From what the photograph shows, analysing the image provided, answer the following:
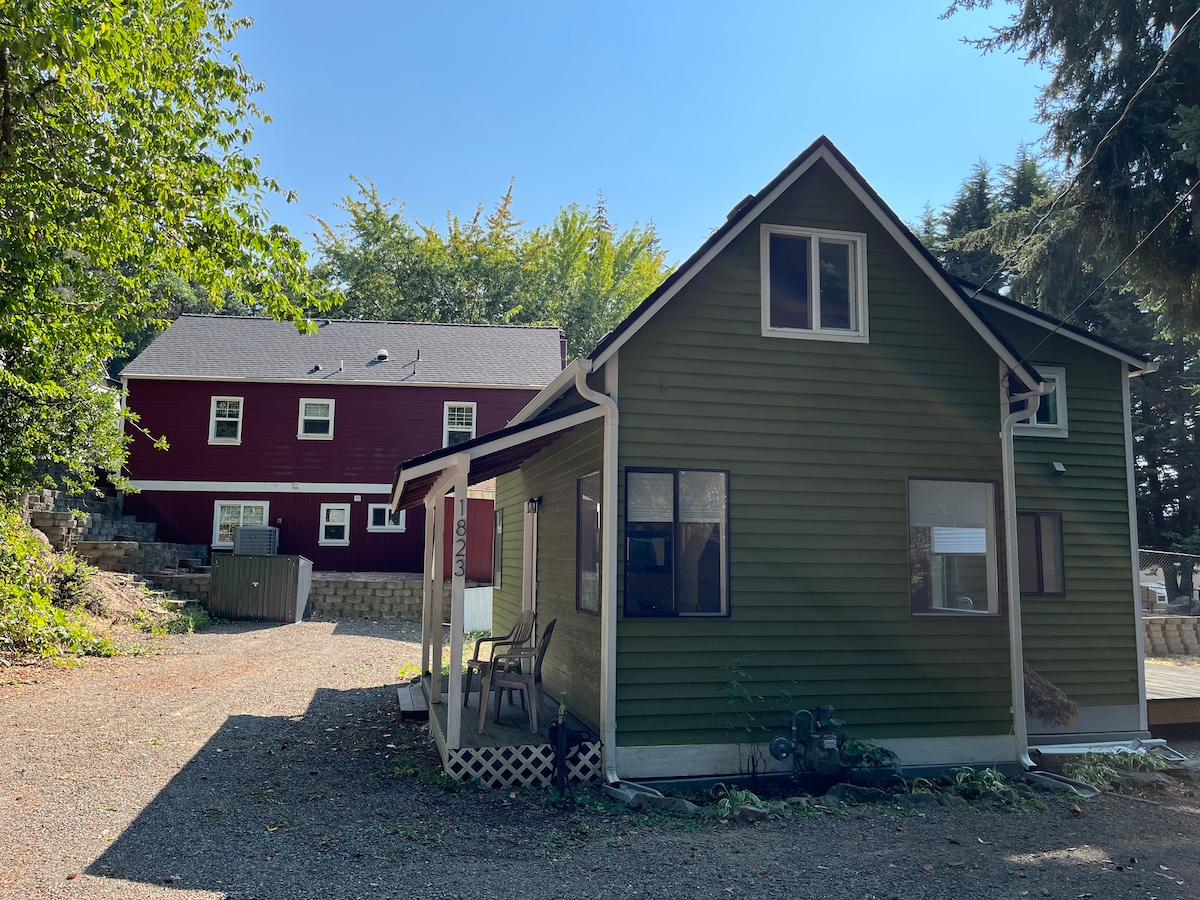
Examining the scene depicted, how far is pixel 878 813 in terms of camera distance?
21.2 ft

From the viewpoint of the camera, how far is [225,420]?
22047mm

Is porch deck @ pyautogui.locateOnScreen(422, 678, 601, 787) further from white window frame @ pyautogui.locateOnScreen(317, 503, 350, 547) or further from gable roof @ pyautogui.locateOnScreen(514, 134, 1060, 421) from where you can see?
white window frame @ pyautogui.locateOnScreen(317, 503, 350, 547)

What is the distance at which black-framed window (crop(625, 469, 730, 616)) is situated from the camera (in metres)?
7.29

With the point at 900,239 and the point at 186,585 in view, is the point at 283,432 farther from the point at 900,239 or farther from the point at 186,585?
the point at 900,239

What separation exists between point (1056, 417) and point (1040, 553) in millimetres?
1614

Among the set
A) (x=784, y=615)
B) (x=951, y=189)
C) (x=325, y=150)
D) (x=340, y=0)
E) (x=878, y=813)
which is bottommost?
(x=878, y=813)

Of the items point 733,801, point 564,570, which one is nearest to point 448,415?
point 564,570

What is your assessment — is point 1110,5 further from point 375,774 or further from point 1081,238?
point 375,774

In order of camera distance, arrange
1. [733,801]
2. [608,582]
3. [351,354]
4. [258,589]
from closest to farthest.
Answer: [733,801] < [608,582] < [258,589] < [351,354]

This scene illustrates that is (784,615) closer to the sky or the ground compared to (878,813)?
closer to the sky

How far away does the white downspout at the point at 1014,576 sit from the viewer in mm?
7859

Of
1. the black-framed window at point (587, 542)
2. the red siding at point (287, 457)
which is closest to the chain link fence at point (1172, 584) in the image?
the black-framed window at point (587, 542)

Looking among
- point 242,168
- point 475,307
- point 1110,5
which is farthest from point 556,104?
point 475,307

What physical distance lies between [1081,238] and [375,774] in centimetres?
1161
